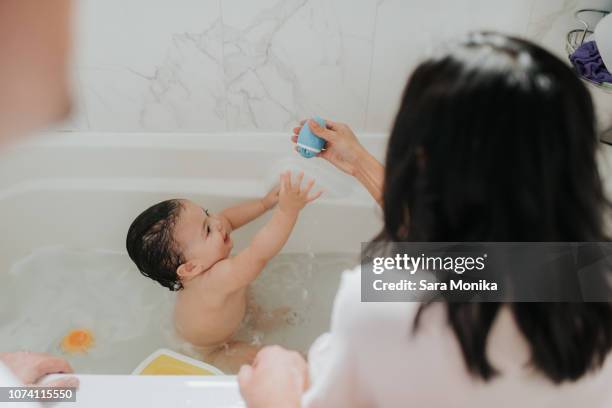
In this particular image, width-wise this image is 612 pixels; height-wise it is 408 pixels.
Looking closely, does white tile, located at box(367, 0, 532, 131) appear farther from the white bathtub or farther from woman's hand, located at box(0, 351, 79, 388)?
woman's hand, located at box(0, 351, 79, 388)

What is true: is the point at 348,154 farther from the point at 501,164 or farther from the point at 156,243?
the point at 501,164

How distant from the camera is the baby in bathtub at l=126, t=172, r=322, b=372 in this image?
50.2 inches

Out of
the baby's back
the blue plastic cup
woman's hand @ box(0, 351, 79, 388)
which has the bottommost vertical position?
the baby's back

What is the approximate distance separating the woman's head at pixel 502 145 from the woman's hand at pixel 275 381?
0.38 m

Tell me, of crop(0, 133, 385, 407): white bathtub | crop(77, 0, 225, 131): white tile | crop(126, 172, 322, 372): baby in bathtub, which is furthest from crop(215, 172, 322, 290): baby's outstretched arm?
crop(77, 0, 225, 131): white tile

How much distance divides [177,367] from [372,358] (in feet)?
2.18

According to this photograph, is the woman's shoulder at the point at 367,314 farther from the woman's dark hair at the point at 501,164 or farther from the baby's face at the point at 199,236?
the baby's face at the point at 199,236

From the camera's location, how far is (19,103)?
34cm

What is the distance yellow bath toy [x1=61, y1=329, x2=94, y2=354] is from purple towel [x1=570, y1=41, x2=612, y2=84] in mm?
1396

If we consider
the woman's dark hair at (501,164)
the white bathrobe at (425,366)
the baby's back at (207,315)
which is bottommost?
the baby's back at (207,315)

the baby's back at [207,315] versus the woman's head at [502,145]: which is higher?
the woman's head at [502,145]

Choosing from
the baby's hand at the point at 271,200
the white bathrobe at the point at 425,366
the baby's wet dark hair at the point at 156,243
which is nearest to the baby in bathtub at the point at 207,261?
the baby's wet dark hair at the point at 156,243

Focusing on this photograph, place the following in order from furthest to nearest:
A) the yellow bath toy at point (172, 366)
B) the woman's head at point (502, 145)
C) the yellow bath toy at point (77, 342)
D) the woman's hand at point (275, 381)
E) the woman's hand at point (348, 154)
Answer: the yellow bath toy at point (77, 342) → the woman's hand at point (348, 154) → the yellow bath toy at point (172, 366) → the woman's hand at point (275, 381) → the woman's head at point (502, 145)

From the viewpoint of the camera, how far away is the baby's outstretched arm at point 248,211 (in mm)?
1491
